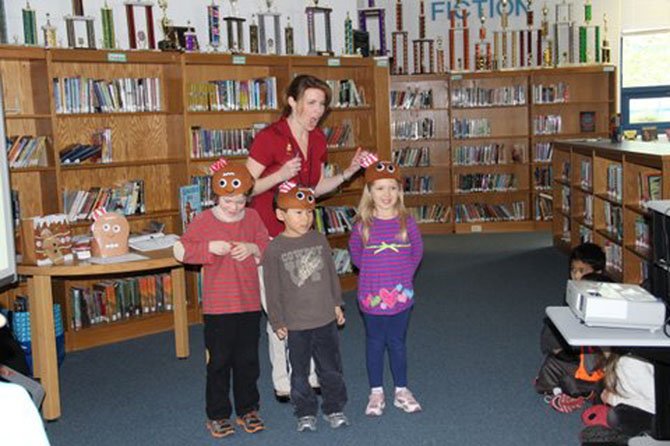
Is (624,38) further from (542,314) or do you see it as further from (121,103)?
(121,103)

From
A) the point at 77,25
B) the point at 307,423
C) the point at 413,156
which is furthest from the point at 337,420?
the point at 413,156

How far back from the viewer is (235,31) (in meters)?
6.89

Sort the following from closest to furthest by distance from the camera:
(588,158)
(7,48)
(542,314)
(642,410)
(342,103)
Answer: (642,410) < (7,48) < (542,314) < (342,103) < (588,158)

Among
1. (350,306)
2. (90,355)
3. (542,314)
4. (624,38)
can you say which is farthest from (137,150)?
(624,38)

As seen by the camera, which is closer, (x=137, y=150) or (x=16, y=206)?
(x=16, y=206)

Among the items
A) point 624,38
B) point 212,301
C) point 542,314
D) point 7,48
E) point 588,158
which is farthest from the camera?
point 624,38

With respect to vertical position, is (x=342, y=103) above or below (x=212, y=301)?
above

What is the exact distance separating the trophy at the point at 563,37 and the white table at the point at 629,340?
800 cm

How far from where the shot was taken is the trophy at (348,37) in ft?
24.7

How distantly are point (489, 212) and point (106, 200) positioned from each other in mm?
5940

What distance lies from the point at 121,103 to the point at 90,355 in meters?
1.87

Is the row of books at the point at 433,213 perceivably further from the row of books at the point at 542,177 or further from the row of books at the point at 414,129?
the row of books at the point at 542,177

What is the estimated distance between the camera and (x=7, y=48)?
213 inches

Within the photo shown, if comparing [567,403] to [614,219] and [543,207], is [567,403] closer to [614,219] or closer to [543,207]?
[614,219]
